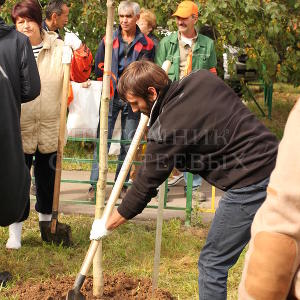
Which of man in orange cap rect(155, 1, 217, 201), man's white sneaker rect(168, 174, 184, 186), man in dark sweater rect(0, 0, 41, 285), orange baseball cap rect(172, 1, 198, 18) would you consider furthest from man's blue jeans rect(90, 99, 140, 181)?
man in dark sweater rect(0, 0, 41, 285)

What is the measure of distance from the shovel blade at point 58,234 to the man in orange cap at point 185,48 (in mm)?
1591

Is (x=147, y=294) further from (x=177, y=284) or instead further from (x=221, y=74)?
(x=221, y=74)

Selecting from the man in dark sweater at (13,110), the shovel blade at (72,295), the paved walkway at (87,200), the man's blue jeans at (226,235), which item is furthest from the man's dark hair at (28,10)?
the man's blue jeans at (226,235)

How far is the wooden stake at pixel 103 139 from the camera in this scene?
12.1ft

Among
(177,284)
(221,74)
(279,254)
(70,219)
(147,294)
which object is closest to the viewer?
(279,254)

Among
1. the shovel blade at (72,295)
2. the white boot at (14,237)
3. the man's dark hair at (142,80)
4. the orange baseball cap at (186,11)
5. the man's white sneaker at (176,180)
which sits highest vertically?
the orange baseball cap at (186,11)

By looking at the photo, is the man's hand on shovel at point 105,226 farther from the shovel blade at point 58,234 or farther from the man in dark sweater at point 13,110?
the shovel blade at point 58,234

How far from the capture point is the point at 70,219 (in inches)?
233

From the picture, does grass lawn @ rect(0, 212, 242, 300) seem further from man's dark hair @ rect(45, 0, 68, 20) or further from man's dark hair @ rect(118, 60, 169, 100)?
man's dark hair @ rect(45, 0, 68, 20)

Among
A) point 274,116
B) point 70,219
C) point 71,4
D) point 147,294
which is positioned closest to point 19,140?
point 147,294

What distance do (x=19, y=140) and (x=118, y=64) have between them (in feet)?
8.33

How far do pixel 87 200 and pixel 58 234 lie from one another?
1301 mm

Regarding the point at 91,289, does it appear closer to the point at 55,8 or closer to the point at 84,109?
the point at 84,109

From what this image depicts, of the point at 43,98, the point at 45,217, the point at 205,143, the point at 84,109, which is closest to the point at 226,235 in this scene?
the point at 205,143
